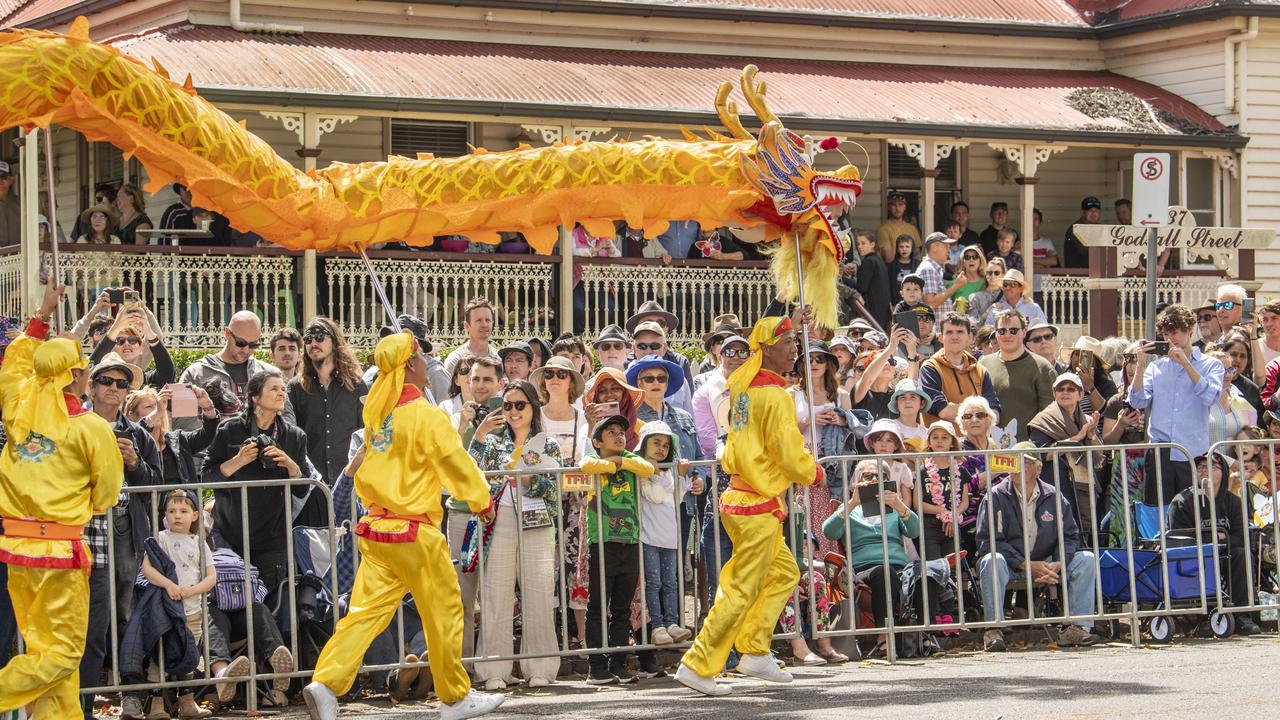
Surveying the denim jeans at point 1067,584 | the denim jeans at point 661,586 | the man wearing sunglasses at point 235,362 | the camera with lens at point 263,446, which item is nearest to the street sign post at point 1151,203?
the denim jeans at point 1067,584

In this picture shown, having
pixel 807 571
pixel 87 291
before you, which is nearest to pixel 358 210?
pixel 807 571

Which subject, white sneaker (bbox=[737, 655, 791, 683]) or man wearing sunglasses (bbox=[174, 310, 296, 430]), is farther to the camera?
man wearing sunglasses (bbox=[174, 310, 296, 430])

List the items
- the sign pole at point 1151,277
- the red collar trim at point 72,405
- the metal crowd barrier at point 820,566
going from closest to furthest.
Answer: the red collar trim at point 72,405
the metal crowd barrier at point 820,566
the sign pole at point 1151,277

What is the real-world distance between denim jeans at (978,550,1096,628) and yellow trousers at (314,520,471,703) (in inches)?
145

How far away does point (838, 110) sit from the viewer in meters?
21.4

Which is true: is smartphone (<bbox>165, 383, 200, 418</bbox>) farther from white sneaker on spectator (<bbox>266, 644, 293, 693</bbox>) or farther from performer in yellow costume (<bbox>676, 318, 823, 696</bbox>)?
performer in yellow costume (<bbox>676, 318, 823, 696</bbox>)

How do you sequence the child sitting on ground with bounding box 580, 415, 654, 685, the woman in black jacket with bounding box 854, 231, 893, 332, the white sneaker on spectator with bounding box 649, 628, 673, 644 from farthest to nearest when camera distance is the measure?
1. the woman in black jacket with bounding box 854, 231, 893, 332
2. the white sneaker on spectator with bounding box 649, 628, 673, 644
3. the child sitting on ground with bounding box 580, 415, 654, 685

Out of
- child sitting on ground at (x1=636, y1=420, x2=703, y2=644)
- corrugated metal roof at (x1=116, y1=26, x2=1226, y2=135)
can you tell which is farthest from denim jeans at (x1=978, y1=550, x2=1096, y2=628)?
corrugated metal roof at (x1=116, y1=26, x2=1226, y2=135)

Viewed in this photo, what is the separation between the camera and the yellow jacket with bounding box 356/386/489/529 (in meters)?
8.74

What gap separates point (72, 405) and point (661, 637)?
11.9 ft

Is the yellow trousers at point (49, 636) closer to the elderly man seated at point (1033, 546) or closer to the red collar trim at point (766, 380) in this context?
the red collar trim at point (766, 380)

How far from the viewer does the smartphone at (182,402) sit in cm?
1098

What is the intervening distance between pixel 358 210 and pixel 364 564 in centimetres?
178

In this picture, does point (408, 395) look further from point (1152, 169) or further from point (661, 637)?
point (1152, 169)
